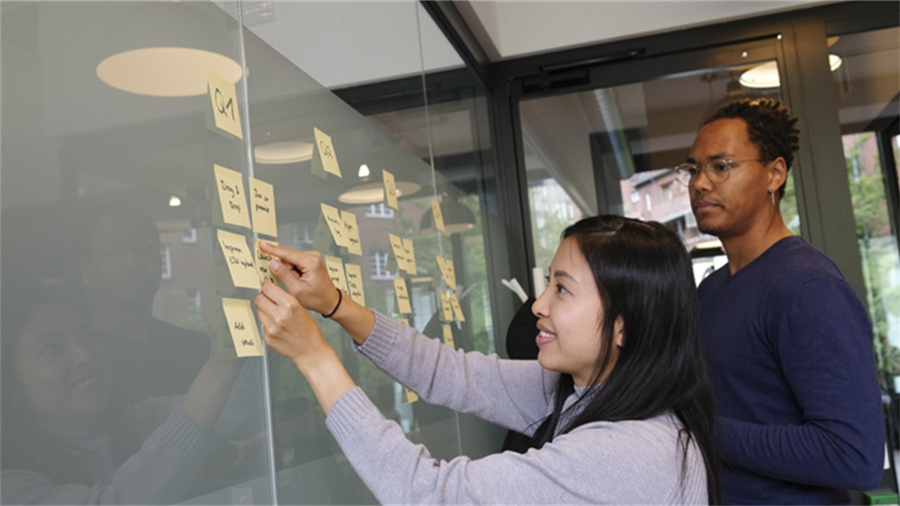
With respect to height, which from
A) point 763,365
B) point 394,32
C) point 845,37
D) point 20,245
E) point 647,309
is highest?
point 845,37

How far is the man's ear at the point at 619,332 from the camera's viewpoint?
127 cm

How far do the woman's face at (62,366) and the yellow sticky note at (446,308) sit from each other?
4.31 ft

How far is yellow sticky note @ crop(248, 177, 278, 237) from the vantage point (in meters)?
1.12

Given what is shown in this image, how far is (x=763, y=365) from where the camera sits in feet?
5.29

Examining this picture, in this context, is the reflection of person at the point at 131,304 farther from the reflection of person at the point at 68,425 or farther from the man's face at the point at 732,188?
the man's face at the point at 732,188

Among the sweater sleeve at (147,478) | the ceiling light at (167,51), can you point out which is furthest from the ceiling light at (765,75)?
the sweater sleeve at (147,478)

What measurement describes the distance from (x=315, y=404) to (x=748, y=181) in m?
1.13

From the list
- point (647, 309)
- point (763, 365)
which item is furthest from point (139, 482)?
point (763, 365)

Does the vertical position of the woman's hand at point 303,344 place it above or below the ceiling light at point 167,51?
below

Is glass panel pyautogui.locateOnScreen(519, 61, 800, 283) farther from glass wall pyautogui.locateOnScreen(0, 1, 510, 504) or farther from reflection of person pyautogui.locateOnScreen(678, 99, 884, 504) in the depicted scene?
glass wall pyautogui.locateOnScreen(0, 1, 510, 504)

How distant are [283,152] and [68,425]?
0.60 meters

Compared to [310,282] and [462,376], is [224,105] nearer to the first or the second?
[310,282]

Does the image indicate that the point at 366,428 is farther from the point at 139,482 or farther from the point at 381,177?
the point at 381,177

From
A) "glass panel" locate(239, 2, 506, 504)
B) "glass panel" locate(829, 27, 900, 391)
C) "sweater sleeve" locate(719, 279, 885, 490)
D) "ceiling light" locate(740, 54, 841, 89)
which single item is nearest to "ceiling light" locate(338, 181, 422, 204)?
"glass panel" locate(239, 2, 506, 504)
